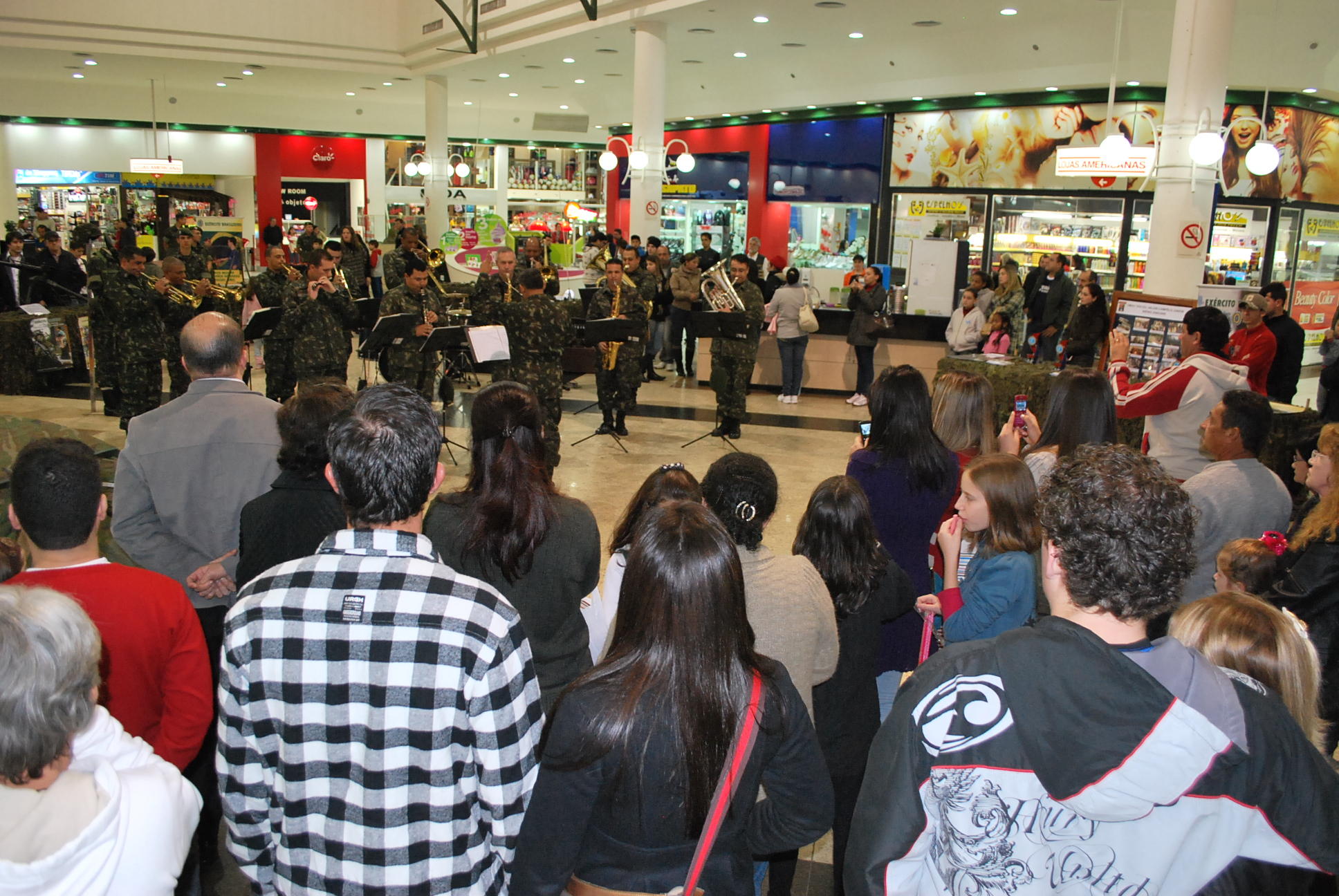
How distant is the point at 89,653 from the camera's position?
1430 millimetres

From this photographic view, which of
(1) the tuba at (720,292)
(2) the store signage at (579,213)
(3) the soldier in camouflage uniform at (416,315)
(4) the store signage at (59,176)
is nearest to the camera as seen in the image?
(3) the soldier in camouflage uniform at (416,315)

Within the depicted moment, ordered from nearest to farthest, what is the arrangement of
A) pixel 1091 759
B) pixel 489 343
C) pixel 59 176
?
pixel 1091 759, pixel 489 343, pixel 59 176

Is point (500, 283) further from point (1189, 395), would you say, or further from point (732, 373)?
point (1189, 395)

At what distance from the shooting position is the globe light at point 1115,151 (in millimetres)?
8922

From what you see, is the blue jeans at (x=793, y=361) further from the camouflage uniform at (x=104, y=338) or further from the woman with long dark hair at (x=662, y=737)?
the woman with long dark hair at (x=662, y=737)

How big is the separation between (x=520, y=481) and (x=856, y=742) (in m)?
1.10

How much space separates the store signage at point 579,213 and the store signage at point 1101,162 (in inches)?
504

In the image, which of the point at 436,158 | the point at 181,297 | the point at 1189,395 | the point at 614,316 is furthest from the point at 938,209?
the point at 1189,395

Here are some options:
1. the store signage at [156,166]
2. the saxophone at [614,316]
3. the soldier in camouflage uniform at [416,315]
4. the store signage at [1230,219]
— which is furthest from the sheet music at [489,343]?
the store signage at [156,166]

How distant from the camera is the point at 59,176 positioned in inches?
873

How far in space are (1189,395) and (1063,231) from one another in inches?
412

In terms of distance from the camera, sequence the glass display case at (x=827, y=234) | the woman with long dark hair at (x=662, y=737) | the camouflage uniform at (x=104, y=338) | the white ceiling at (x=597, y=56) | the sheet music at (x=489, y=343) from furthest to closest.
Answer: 1. the glass display case at (x=827, y=234)
2. the white ceiling at (x=597, y=56)
3. the camouflage uniform at (x=104, y=338)
4. the sheet music at (x=489, y=343)
5. the woman with long dark hair at (x=662, y=737)

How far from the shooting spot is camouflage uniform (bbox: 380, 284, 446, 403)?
842cm

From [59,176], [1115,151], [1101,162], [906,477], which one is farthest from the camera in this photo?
[59,176]
